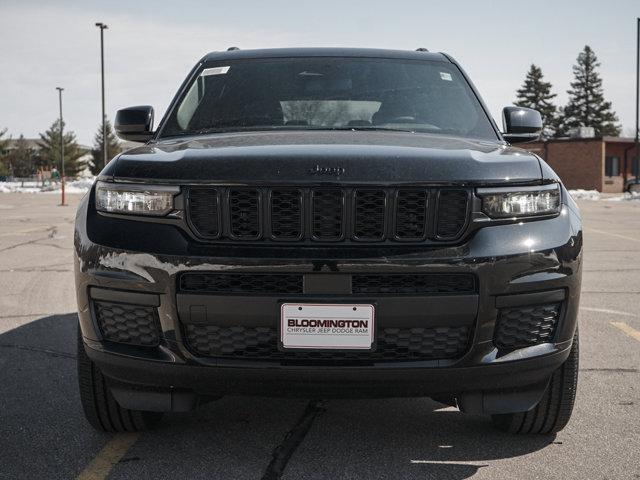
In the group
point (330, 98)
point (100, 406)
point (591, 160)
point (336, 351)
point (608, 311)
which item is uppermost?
point (330, 98)

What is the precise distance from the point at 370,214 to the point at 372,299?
316 mm

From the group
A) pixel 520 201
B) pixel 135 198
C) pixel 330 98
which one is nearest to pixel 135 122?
pixel 330 98

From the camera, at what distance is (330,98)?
4445 millimetres

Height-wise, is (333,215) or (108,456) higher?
(333,215)

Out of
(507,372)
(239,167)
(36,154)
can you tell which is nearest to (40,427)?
(239,167)

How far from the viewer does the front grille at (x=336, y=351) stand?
2.97 meters

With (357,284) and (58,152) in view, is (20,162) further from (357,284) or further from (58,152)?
(357,284)

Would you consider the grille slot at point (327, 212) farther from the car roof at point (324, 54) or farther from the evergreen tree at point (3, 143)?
the evergreen tree at point (3, 143)

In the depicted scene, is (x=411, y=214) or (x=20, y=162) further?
(x=20, y=162)

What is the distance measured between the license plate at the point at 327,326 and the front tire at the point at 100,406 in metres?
0.97

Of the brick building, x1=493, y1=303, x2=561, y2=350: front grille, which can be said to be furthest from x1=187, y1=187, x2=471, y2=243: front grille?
the brick building

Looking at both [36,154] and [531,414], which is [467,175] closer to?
[531,414]

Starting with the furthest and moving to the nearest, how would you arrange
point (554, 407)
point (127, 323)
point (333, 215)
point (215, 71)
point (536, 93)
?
point (536, 93)
point (215, 71)
point (554, 407)
point (127, 323)
point (333, 215)

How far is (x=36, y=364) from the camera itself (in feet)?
16.3
